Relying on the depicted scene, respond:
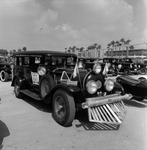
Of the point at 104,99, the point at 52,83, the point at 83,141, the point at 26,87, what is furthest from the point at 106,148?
the point at 26,87

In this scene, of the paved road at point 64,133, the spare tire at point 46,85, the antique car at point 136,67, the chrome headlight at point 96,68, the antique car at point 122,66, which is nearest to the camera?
the paved road at point 64,133

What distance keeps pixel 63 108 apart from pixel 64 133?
57 cm

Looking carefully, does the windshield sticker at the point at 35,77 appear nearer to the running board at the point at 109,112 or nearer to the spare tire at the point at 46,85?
the spare tire at the point at 46,85

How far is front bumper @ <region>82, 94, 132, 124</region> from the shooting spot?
9.48 feet

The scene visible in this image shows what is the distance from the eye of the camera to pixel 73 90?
2.96 meters

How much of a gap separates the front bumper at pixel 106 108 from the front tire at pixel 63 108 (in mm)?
288

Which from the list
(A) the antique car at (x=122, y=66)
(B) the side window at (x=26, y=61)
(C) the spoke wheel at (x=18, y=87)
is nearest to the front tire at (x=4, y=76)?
(C) the spoke wheel at (x=18, y=87)

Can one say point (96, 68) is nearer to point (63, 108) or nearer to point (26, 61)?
point (63, 108)

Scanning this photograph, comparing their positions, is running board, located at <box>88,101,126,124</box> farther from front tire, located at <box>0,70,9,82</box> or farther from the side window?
front tire, located at <box>0,70,9,82</box>

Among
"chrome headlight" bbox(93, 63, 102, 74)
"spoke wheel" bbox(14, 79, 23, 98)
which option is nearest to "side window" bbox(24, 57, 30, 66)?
"spoke wheel" bbox(14, 79, 23, 98)

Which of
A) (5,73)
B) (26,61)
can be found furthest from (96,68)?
(5,73)

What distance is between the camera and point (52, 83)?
12.5 ft

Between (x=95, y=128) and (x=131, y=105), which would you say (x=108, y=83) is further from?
(x=131, y=105)

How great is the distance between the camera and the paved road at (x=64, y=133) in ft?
8.17
